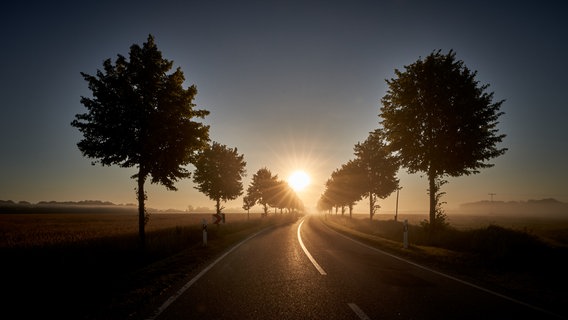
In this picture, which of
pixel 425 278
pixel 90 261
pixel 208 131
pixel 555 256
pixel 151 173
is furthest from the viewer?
pixel 208 131

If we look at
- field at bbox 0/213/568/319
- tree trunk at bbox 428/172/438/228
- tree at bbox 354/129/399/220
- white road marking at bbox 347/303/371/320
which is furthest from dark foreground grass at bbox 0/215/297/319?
tree at bbox 354/129/399/220

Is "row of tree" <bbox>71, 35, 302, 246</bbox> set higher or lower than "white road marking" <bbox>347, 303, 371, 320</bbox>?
higher

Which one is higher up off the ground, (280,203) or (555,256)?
(555,256)

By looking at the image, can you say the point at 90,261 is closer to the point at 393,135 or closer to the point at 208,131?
the point at 208,131

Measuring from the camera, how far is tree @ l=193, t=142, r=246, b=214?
33750mm

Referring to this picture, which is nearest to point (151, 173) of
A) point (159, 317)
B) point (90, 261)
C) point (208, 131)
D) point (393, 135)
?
point (208, 131)

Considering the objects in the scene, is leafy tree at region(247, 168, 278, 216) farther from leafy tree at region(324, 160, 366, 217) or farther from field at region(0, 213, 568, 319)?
field at region(0, 213, 568, 319)

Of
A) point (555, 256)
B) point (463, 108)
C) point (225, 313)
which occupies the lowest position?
point (555, 256)

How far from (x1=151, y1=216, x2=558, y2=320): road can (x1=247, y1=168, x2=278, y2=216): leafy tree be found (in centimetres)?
4842

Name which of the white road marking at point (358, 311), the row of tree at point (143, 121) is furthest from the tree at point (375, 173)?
the white road marking at point (358, 311)

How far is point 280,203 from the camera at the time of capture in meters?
74.8

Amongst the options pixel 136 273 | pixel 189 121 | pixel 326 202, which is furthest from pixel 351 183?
pixel 326 202

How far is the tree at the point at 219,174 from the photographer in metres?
33.8

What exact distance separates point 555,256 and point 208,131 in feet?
54.3
